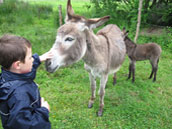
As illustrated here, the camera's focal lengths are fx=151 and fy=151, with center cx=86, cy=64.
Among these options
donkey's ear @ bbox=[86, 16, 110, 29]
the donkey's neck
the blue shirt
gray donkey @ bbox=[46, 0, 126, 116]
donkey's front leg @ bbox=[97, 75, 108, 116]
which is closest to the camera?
the blue shirt

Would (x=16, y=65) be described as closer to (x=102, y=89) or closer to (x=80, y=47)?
(x=80, y=47)

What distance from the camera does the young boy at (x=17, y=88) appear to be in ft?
4.46

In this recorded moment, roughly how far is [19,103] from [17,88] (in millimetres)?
141

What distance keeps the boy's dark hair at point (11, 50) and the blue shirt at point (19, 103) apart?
127 mm

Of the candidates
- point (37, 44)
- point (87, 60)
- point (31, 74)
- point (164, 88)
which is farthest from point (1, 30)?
point (164, 88)

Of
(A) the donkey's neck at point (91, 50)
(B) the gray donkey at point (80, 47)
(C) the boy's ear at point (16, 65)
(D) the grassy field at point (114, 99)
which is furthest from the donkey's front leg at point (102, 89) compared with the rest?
(C) the boy's ear at point (16, 65)

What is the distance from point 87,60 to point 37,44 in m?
3.73

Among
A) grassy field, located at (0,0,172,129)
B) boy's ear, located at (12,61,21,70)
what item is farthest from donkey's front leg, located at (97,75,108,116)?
boy's ear, located at (12,61,21,70)

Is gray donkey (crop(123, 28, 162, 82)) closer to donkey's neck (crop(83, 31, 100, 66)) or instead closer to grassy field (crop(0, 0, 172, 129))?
grassy field (crop(0, 0, 172, 129))

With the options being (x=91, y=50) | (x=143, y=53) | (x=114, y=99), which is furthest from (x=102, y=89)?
(x=143, y=53)

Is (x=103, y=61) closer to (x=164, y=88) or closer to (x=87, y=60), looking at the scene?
(x=87, y=60)

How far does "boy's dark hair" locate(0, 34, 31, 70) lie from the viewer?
4.45ft

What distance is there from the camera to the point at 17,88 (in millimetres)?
1396

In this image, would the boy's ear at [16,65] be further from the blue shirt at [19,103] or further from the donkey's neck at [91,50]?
the donkey's neck at [91,50]
